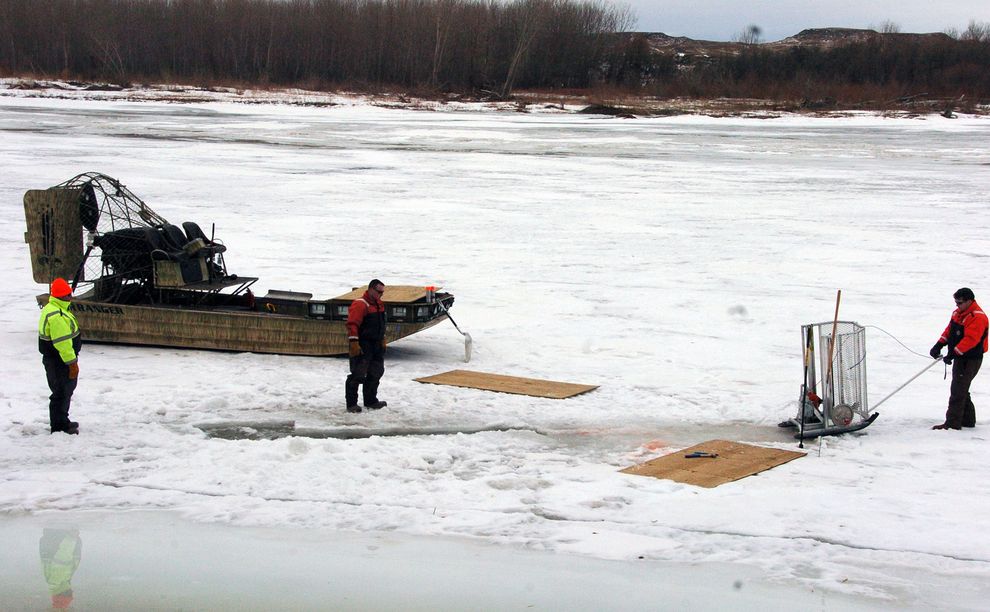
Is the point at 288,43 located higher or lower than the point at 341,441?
higher

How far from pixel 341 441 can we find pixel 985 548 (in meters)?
4.71

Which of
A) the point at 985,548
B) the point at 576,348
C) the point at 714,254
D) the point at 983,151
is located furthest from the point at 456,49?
the point at 985,548

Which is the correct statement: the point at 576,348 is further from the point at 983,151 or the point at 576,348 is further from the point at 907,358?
the point at 983,151

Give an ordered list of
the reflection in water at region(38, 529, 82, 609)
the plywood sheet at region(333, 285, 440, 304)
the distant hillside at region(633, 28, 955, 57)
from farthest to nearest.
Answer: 1. the distant hillside at region(633, 28, 955, 57)
2. the plywood sheet at region(333, 285, 440, 304)
3. the reflection in water at region(38, 529, 82, 609)

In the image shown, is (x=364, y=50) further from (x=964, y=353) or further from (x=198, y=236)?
(x=964, y=353)

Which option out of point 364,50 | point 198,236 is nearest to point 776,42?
point 364,50

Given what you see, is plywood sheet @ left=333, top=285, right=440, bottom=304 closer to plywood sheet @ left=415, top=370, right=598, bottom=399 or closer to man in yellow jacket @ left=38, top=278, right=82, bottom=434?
plywood sheet @ left=415, top=370, right=598, bottom=399

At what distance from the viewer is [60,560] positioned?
Answer: 6234mm

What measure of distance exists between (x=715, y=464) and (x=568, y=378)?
10.2 feet

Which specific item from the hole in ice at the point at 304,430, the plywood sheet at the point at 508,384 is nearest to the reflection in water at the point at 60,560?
the hole in ice at the point at 304,430

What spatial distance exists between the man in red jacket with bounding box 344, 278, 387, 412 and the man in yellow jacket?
234 cm

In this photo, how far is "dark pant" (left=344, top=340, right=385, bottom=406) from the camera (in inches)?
384

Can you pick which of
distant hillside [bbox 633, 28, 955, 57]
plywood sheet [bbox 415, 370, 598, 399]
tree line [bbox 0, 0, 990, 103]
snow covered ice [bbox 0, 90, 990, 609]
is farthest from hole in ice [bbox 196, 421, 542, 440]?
distant hillside [bbox 633, 28, 955, 57]

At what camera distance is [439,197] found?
24297mm
